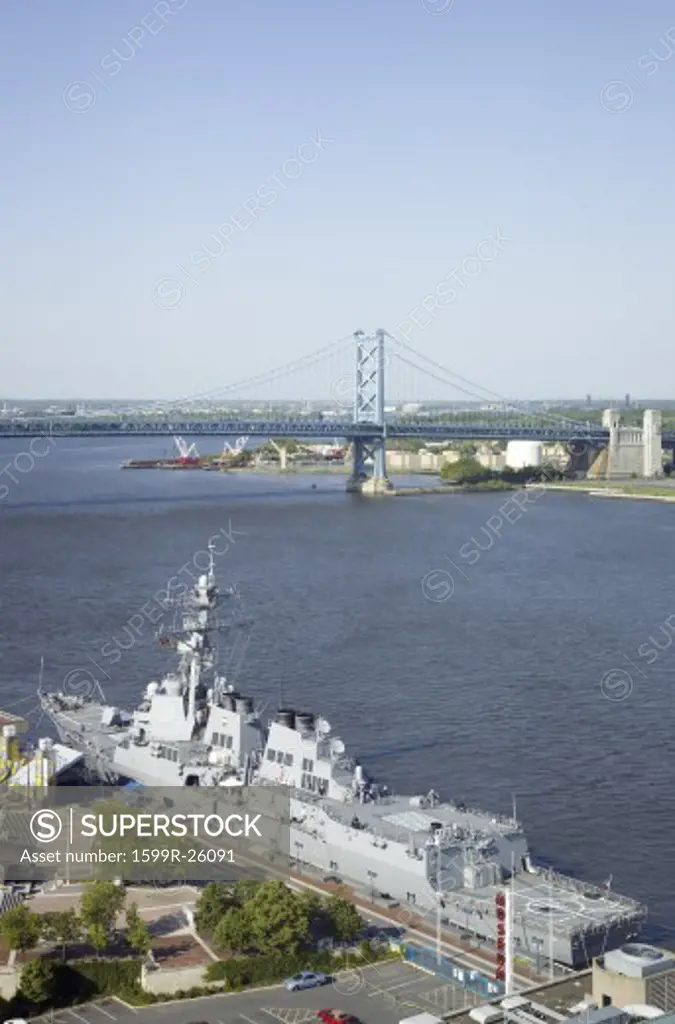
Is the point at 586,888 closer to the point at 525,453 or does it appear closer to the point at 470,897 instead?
the point at 470,897

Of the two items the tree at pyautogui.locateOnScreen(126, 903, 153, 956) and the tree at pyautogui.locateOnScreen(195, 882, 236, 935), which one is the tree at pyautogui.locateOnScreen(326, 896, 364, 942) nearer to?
the tree at pyautogui.locateOnScreen(195, 882, 236, 935)

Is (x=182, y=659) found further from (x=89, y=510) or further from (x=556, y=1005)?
(x=89, y=510)

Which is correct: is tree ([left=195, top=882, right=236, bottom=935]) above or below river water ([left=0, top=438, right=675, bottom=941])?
below

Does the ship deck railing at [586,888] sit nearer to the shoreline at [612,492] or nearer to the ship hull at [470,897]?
the ship hull at [470,897]

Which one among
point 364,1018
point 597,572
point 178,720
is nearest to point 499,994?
point 364,1018

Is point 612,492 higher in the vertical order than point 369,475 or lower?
lower

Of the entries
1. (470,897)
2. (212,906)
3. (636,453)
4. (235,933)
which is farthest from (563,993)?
(636,453)

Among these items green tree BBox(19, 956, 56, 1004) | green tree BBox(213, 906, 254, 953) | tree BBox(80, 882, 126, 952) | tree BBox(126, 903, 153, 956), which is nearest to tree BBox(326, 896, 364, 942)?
green tree BBox(213, 906, 254, 953)
